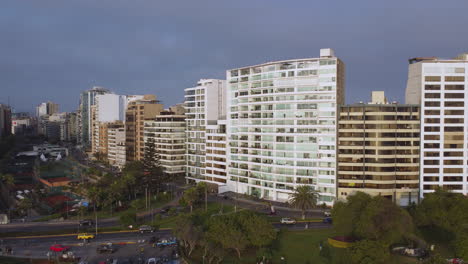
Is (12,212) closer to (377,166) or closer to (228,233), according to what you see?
(228,233)

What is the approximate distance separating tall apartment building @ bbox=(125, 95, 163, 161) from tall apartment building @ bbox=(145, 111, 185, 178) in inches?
619

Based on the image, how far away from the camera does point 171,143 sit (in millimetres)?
120438

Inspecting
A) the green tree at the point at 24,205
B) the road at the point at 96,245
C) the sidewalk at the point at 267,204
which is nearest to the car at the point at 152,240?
the road at the point at 96,245

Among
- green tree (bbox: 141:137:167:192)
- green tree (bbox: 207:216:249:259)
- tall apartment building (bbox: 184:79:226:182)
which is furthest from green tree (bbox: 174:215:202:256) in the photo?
tall apartment building (bbox: 184:79:226:182)

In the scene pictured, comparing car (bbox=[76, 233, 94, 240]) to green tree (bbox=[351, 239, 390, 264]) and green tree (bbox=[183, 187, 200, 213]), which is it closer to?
green tree (bbox=[183, 187, 200, 213])

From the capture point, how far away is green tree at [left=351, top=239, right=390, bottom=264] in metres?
45.5

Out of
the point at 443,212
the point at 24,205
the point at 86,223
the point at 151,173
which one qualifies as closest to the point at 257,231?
the point at 443,212

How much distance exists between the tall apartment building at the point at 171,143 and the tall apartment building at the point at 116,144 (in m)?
35.7

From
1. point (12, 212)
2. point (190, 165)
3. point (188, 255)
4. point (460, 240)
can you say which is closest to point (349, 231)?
point (460, 240)

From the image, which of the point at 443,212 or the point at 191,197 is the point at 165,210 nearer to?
the point at 191,197

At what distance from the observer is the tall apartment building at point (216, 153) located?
341 feet

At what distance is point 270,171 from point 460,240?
46.3 m

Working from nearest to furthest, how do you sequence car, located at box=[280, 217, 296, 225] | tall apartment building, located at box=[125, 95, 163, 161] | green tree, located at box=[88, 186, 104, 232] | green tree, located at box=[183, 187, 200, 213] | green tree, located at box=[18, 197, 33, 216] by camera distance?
1. car, located at box=[280, 217, 296, 225]
2. green tree, located at box=[183, 187, 200, 213]
3. green tree, located at box=[88, 186, 104, 232]
4. green tree, located at box=[18, 197, 33, 216]
5. tall apartment building, located at box=[125, 95, 163, 161]

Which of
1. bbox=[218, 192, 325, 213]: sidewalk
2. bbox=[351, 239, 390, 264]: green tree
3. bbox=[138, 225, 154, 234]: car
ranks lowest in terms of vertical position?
bbox=[138, 225, 154, 234]: car
